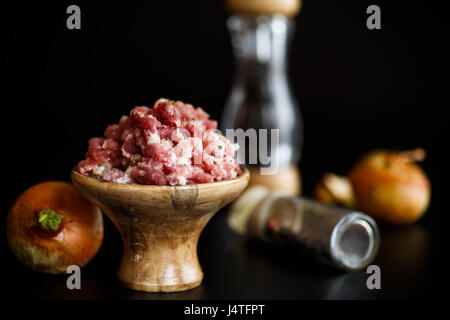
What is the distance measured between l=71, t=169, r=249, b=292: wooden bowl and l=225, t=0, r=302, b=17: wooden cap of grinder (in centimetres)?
94

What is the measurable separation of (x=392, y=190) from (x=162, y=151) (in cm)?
94

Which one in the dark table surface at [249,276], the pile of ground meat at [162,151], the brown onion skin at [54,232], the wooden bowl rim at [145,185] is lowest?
the dark table surface at [249,276]

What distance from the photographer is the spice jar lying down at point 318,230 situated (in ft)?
5.07

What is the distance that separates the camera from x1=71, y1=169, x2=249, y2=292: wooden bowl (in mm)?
1262

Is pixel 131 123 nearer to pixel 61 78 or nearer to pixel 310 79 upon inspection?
pixel 61 78

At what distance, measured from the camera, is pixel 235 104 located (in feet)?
7.72

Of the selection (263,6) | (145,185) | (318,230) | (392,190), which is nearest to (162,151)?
(145,185)

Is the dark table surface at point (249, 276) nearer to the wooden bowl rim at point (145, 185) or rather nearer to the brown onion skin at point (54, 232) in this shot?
the brown onion skin at point (54, 232)

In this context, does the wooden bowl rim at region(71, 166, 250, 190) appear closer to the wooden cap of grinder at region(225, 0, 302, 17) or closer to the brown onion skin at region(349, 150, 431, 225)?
the brown onion skin at region(349, 150, 431, 225)

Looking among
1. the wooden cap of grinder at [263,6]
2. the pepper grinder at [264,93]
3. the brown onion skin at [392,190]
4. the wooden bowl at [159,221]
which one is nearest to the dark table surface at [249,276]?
the wooden bowl at [159,221]

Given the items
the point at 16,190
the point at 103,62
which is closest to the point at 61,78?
the point at 103,62

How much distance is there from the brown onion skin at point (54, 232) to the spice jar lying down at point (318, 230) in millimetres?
461

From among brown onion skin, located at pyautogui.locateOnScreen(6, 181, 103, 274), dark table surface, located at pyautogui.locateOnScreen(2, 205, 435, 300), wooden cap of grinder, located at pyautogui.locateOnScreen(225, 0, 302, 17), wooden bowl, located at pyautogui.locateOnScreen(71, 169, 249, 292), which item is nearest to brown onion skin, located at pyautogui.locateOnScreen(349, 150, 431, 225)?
dark table surface, located at pyautogui.locateOnScreen(2, 205, 435, 300)
